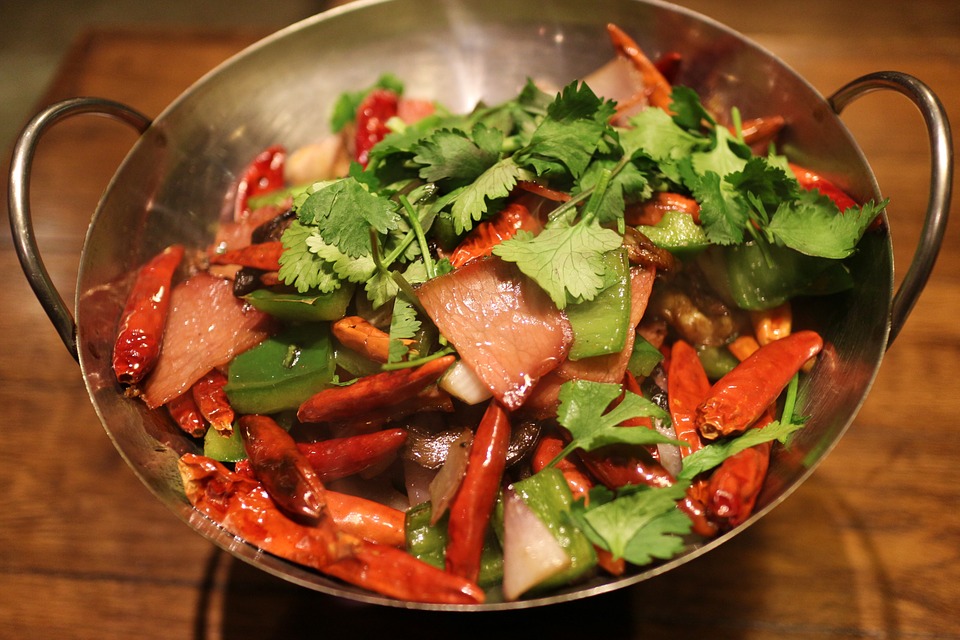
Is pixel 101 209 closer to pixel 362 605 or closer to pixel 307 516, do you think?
pixel 307 516

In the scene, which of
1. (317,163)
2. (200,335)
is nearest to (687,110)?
(317,163)

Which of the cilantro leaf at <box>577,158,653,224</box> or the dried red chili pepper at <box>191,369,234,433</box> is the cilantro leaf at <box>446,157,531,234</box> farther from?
the dried red chili pepper at <box>191,369,234,433</box>

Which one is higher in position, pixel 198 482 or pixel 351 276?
pixel 351 276

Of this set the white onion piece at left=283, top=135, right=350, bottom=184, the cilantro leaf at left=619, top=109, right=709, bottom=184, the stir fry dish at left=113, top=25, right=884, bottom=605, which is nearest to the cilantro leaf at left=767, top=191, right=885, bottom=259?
the stir fry dish at left=113, top=25, right=884, bottom=605

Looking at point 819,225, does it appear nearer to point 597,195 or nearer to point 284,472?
point 597,195

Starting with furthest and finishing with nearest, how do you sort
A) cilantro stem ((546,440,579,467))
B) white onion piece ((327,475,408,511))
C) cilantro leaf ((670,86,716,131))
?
1. cilantro leaf ((670,86,716,131))
2. white onion piece ((327,475,408,511))
3. cilantro stem ((546,440,579,467))

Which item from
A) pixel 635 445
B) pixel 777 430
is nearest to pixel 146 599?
pixel 635 445
